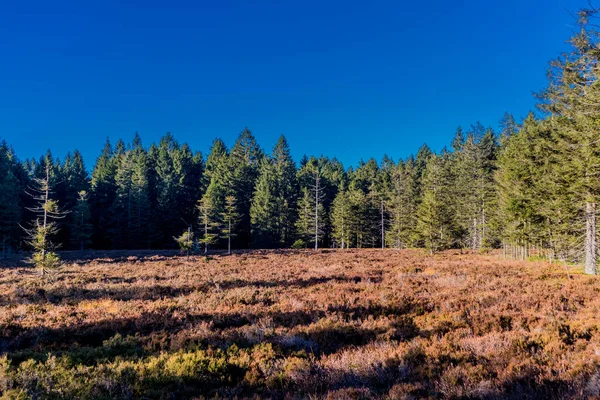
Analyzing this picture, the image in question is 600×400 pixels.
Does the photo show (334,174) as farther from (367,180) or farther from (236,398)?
(236,398)

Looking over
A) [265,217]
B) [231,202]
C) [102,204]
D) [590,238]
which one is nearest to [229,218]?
[231,202]

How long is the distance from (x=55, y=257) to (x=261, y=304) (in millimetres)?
15281

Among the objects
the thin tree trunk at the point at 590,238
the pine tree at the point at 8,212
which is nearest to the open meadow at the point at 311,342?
the thin tree trunk at the point at 590,238

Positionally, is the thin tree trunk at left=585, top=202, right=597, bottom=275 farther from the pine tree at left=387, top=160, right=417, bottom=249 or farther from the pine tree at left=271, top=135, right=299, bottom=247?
the pine tree at left=271, top=135, right=299, bottom=247

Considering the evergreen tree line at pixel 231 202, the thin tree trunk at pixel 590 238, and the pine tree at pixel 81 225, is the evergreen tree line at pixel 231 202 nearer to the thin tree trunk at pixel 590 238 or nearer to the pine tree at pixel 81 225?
the pine tree at pixel 81 225

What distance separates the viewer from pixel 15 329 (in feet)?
28.4

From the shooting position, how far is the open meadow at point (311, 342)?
5074 millimetres

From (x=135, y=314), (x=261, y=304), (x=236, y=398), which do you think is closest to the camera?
(x=236, y=398)

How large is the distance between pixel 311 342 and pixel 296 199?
186 feet

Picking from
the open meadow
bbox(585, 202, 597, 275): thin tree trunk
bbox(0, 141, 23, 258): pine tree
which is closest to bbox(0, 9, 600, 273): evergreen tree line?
bbox(0, 141, 23, 258): pine tree

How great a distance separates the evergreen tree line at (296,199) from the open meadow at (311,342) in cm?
1450

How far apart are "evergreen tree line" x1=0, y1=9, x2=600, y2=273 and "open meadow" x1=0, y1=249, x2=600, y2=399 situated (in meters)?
14.5

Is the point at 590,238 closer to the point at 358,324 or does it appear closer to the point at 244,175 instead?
the point at 358,324

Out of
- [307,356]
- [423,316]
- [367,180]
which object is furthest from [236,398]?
[367,180]
